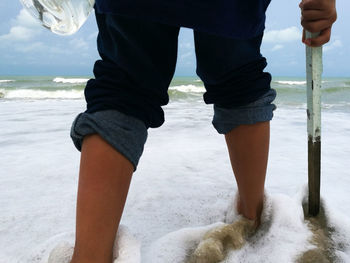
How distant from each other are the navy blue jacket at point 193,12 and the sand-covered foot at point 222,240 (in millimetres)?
545

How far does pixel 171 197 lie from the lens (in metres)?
1.34

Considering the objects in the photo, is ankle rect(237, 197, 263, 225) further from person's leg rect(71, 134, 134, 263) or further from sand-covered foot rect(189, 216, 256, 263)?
person's leg rect(71, 134, 134, 263)

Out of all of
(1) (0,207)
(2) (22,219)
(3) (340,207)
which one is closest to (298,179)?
(3) (340,207)

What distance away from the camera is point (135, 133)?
2.37 ft

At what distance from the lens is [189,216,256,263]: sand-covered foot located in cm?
83

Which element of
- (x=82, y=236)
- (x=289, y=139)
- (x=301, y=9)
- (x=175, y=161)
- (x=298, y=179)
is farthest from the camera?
(x=289, y=139)

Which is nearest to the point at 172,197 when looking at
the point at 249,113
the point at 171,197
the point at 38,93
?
the point at 171,197

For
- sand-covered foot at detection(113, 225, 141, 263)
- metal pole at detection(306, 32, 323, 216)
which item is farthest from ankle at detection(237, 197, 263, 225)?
sand-covered foot at detection(113, 225, 141, 263)

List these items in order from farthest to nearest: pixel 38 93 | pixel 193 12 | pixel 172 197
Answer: pixel 38 93 < pixel 172 197 < pixel 193 12

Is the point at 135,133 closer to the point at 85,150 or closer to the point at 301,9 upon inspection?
the point at 85,150

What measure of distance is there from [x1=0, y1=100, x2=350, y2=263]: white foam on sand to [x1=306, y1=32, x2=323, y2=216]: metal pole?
7 cm

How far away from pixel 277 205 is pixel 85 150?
0.66 meters

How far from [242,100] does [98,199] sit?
1.57ft

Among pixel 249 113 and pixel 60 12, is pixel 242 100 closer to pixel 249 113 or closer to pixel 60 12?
pixel 249 113
